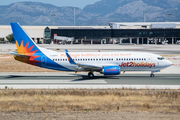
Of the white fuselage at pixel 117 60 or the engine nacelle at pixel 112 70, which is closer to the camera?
the engine nacelle at pixel 112 70

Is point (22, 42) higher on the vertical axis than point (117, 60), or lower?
higher

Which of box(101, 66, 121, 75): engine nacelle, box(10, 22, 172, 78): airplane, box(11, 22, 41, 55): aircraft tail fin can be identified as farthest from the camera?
box(11, 22, 41, 55): aircraft tail fin

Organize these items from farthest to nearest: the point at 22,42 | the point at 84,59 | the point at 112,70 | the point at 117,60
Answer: the point at 22,42, the point at 84,59, the point at 117,60, the point at 112,70

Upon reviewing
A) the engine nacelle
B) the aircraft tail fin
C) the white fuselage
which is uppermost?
the aircraft tail fin

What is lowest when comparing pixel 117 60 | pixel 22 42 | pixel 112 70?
pixel 112 70

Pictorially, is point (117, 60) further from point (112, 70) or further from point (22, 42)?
point (22, 42)

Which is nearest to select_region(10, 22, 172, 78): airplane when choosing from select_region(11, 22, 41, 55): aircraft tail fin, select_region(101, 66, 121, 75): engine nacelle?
select_region(11, 22, 41, 55): aircraft tail fin

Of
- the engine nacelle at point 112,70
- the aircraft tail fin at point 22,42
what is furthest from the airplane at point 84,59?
the engine nacelle at point 112,70

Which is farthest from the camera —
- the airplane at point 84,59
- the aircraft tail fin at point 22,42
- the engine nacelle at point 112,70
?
the aircraft tail fin at point 22,42

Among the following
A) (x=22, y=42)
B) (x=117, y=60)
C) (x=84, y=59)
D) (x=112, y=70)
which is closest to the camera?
(x=112, y=70)

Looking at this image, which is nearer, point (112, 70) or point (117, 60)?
point (112, 70)

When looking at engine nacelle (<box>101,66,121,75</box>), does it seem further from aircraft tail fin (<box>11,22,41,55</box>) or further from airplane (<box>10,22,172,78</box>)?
aircraft tail fin (<box>11,22,41,55</box>)

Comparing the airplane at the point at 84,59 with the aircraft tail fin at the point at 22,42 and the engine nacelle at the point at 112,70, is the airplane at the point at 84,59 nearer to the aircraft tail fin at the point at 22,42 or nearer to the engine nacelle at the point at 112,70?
the aircraft tail fin at the point at 22,42

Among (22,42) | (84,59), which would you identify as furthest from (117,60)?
(22,42)
